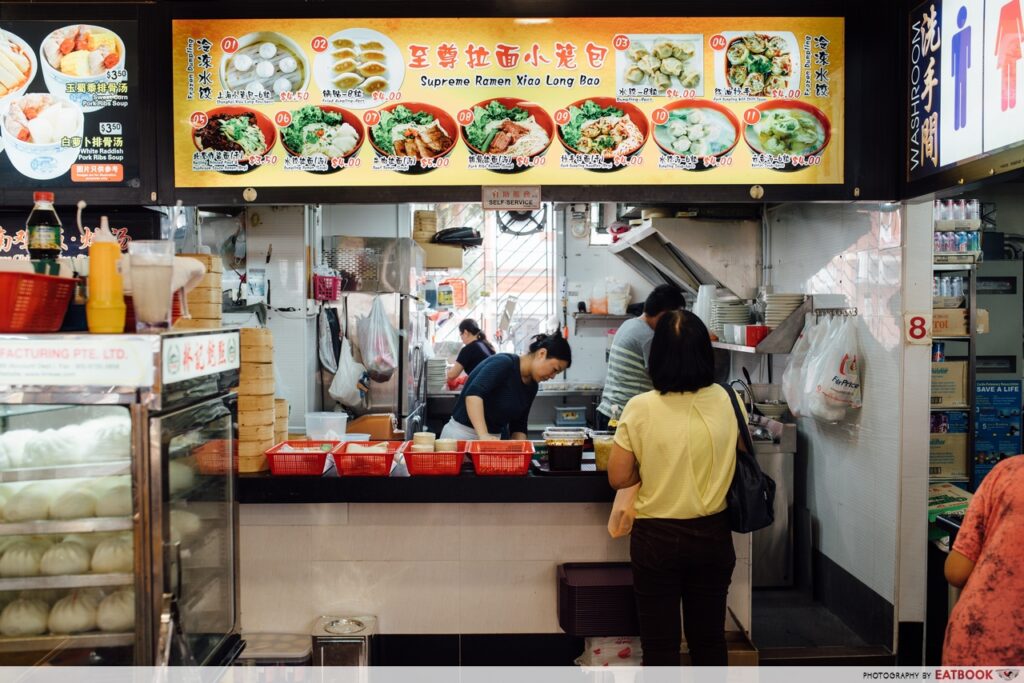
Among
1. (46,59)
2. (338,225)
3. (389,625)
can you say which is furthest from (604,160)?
(338,225)

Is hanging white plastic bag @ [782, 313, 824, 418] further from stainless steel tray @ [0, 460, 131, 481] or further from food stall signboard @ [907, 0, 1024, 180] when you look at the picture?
stainless steel tray @ [0, 460, 131, 481]

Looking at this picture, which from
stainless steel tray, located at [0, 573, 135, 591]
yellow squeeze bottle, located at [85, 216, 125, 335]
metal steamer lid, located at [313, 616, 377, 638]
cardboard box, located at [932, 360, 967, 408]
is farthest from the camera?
cardboard box, located at [932, 360, 967, 408]

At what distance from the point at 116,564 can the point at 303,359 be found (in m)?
3.35

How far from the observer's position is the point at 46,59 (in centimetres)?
390

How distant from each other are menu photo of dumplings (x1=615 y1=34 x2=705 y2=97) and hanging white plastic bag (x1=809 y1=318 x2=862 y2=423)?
1.74 meters

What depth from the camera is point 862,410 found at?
468 cm

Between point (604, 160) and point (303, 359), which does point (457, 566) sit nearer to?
point (604, 160)

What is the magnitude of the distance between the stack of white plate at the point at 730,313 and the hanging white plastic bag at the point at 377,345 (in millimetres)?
2687

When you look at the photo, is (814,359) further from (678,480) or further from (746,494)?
(678,480)

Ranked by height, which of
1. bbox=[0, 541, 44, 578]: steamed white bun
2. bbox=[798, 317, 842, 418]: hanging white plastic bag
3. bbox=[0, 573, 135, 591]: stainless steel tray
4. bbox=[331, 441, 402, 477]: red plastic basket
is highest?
bbox=[798, 317, 842, 418]: hanging white plastic bag

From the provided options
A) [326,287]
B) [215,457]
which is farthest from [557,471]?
[326,287]

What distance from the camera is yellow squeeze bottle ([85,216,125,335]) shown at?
2.38 meters

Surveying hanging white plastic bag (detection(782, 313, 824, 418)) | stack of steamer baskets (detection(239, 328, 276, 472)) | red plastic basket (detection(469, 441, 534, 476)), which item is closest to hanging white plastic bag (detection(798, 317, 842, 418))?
hanging white plastic bag (detection(782, 313, 824, 418))

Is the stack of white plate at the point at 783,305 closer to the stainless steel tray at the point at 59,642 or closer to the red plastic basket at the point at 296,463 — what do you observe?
the red plastic basket at the point at 296,463
